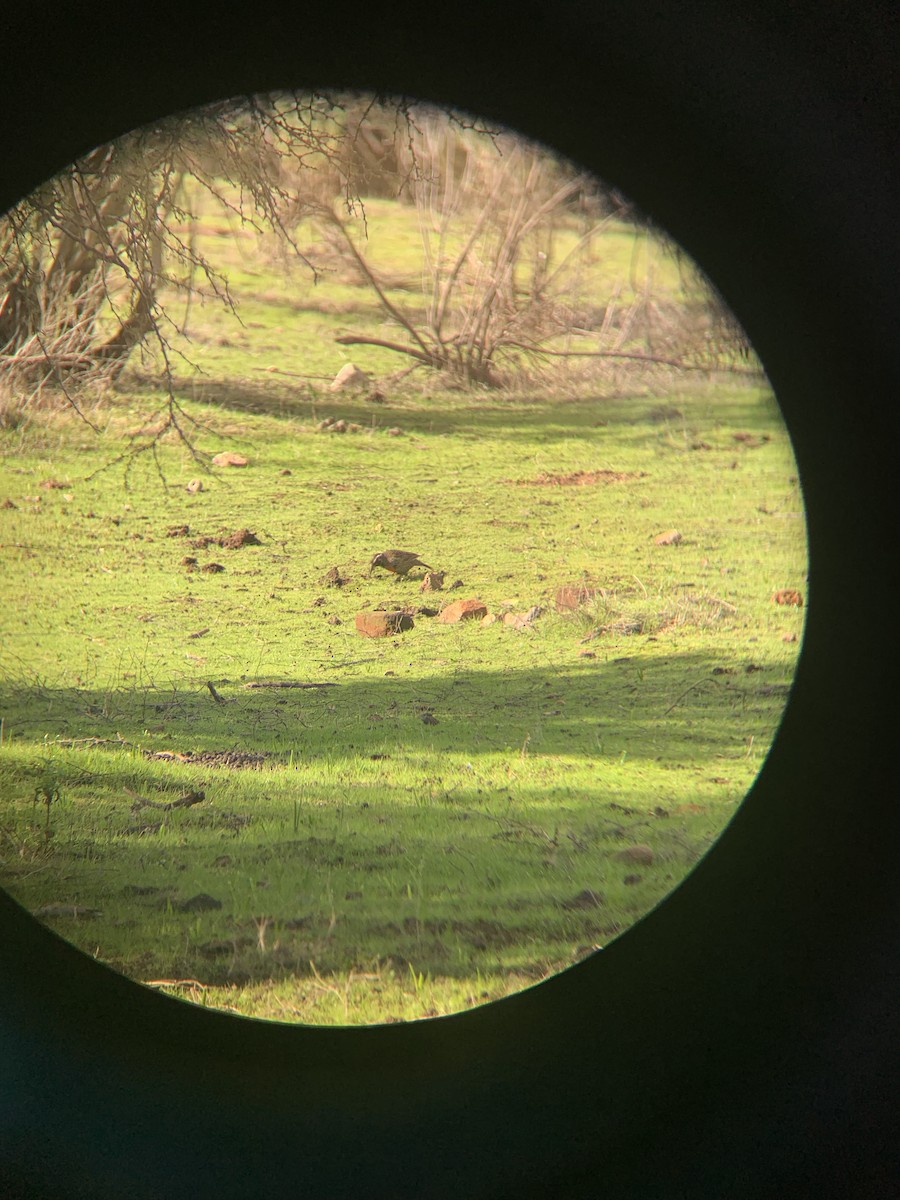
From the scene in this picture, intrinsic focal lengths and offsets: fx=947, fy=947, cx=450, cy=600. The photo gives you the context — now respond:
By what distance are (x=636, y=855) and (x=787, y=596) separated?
771mm

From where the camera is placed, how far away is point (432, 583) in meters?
2.36

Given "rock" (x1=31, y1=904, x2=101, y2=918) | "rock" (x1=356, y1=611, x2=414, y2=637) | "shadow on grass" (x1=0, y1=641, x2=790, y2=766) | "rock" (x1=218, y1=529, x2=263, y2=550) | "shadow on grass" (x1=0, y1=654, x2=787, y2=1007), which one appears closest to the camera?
"shadow on grass" (x1=0, y1=654, x2=787, y2=1007)

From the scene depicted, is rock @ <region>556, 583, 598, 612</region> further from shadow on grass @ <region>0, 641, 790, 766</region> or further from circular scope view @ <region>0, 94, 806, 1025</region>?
shadow on grass @ <region>0, 641, 790, 766</region>

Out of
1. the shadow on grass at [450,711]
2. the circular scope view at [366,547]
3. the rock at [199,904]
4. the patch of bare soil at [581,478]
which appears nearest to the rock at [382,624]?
the circular scope view at [366,547]

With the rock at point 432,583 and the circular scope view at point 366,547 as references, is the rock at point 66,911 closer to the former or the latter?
the circular scope view at point 366,547

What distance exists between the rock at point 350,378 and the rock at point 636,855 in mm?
1332

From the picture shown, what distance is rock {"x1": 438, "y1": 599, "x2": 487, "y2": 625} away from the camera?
2.33 meters

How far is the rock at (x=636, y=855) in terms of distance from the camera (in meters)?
1.82

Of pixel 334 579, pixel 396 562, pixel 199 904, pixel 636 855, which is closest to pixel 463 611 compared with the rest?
pixel 396 562

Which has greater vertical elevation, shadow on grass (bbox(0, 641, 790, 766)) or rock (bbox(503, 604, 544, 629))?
rock (bbox(503, 604, 544, 629))

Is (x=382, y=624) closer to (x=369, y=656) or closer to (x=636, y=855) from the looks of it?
(x=369, y=656)

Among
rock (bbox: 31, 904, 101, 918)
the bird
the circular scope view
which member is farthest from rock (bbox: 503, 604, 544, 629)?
rock (bbox: 31, 904, 101, 918)

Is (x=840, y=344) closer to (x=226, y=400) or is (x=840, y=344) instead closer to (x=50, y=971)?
(x=50, y=971)

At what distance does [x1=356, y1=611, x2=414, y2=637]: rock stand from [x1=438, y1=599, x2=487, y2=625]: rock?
9cm
